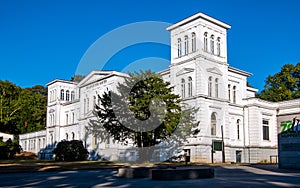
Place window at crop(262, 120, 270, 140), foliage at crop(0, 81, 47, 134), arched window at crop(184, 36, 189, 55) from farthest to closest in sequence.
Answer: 1. foliage at crop(0, 81, 47, 134)
2. window at crop(262, 120, 270, 140)
3. arched window at crop(184, 36, 189, 55)

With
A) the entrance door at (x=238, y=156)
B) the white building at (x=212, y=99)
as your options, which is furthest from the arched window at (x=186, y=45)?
the entrance door at (x=238, y=156)

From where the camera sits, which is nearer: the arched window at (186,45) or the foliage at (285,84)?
the arched window at (186,45)

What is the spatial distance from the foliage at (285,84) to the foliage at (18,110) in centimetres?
4651

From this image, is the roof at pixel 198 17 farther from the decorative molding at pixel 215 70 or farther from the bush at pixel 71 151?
the bush at pixel 71 151

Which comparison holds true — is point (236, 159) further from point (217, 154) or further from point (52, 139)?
point (52, 139)

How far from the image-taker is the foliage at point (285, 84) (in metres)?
56.6

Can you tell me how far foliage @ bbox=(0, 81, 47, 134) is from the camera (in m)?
72.6

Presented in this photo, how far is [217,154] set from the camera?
4206cm

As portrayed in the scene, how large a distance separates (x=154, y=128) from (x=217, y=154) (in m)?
12.2

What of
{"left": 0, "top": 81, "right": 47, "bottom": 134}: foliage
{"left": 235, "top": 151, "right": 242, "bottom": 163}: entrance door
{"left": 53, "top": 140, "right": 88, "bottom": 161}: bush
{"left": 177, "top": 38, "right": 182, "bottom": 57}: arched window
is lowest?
{"left": 235, "top": 151, "right": 242, "bottom": 163}: entrance door

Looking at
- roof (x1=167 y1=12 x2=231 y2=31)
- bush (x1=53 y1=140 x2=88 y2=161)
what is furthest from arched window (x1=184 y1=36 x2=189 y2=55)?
bush (x1=53 y1=140 x2=88 y2=161)

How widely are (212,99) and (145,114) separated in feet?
41.0

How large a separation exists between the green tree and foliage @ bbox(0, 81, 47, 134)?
4334 centimetres

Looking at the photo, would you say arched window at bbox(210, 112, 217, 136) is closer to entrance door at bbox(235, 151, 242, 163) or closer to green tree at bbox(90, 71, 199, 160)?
entrance door at bbox(235, 151, 242, 163)
